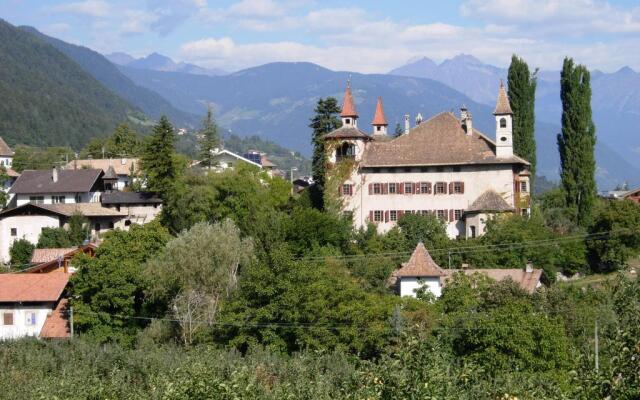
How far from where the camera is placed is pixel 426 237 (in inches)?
2235

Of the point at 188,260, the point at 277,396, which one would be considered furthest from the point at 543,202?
the point at 277,396

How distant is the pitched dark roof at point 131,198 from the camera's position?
68.8 metres

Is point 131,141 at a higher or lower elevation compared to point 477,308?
higher

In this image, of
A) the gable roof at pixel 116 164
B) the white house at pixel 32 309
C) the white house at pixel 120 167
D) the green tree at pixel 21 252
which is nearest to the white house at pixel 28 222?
the green tree at pixel 21 252

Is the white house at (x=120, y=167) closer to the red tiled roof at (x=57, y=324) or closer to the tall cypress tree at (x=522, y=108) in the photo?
the tall cypress tree at (x=522, y=108)

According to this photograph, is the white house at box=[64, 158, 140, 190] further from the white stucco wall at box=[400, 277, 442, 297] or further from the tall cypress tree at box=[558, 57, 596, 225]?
the white stucco wall at box=[400, 277, 442, 297]

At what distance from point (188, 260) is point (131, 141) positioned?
71765 mm

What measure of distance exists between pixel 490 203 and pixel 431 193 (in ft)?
12.8

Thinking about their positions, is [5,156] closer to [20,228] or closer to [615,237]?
[20,228]

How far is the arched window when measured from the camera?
5984 centimetres

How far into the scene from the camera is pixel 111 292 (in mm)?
45844

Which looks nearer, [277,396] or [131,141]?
[277,396]

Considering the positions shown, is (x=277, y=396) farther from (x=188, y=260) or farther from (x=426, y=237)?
(x=426, y=237)

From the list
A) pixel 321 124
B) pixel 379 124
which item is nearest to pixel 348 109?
pixel 321 124
